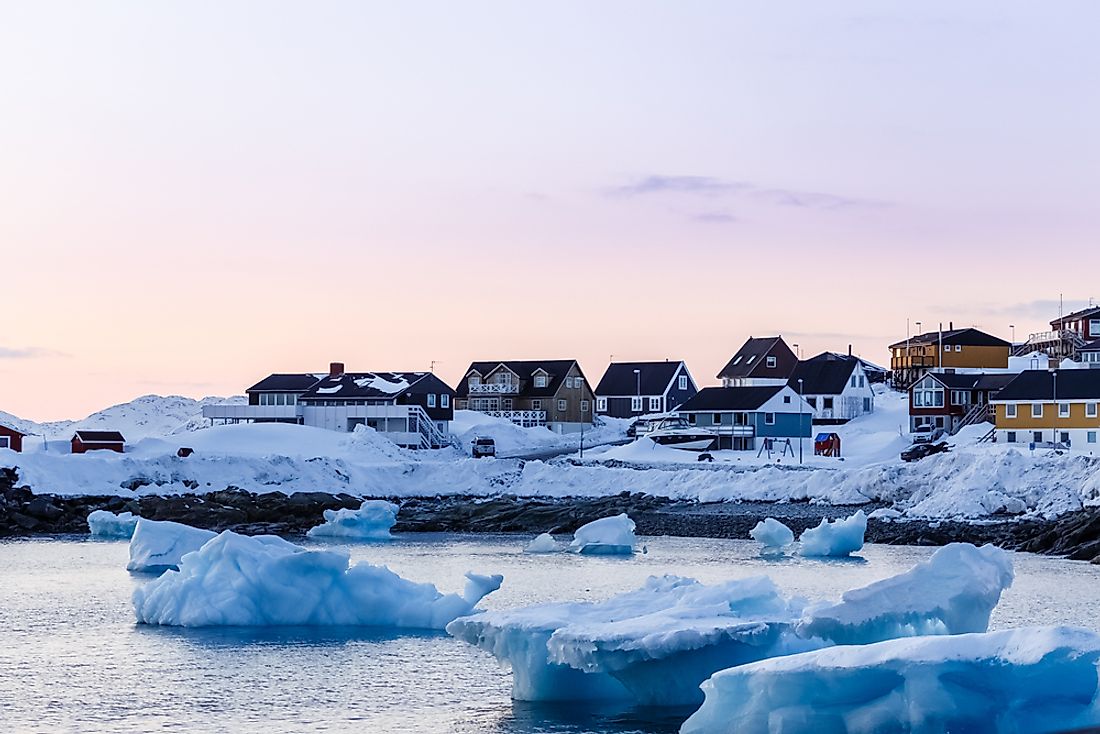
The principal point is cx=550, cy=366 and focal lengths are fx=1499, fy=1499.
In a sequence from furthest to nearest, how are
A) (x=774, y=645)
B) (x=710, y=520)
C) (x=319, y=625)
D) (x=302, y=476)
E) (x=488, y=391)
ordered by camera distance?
(x=488, y=391)
(x=302, y=476)
(x=710, y=520)
(x=319, y=625)
(x=774, y=645)

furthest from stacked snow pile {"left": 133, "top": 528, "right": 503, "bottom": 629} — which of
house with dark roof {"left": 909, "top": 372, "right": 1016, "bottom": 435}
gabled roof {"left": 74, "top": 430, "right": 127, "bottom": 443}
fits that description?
house with dark roof {"left": 909, "top": 372, "right": 1016, "bottom": 435}

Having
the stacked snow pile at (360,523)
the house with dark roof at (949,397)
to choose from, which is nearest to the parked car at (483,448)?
the house with dark roof at (949,397)

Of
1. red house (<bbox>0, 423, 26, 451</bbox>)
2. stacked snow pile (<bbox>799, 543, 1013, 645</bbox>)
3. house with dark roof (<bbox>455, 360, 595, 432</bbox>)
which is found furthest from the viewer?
house with dark roof (<bbox>455, 360, 595, 432</bbox>)

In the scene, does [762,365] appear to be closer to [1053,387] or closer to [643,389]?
[643,389]

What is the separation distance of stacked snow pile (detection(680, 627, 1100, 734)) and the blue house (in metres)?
54.7

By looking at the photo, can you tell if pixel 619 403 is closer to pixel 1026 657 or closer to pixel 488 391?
pixel 488 391

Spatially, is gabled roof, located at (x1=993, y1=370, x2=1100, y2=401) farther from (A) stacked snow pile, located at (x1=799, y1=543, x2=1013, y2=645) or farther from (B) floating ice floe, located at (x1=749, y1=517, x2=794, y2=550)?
(A) stacked snow pile, located at (x1=799, y1=543, x2=1013, y2=645)

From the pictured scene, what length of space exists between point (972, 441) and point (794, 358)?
94.1 ft

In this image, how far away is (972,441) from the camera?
194 ft

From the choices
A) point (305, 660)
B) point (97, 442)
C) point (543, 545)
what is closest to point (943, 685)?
point (305, 660)

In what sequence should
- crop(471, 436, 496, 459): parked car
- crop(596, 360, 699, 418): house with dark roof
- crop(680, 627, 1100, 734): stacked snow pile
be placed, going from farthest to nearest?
crop(596, 360, 699, 418): house with dark roof < crop(471, 436, 496, 459): parked car < crop(680, 627, 1100, 734): stacked snow pile

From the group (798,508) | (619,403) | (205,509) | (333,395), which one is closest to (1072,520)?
(798,508)

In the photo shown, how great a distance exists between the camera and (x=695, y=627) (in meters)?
12.6

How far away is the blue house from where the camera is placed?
215ft
